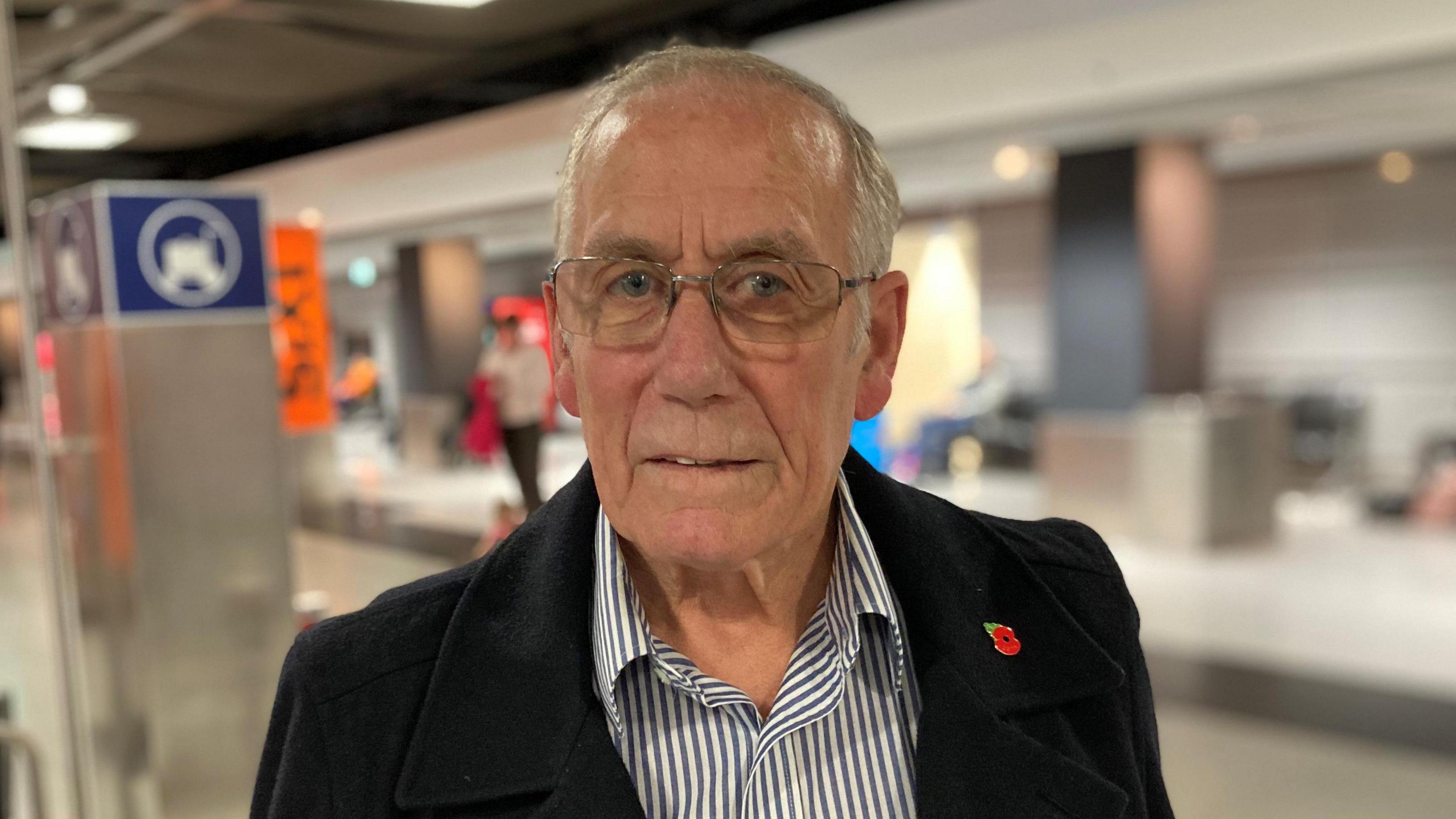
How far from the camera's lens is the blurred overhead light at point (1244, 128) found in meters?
8.75

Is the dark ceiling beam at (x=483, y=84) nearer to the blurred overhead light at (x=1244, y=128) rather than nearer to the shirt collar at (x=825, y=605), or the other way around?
the shirt collar at (x=825, y=605)

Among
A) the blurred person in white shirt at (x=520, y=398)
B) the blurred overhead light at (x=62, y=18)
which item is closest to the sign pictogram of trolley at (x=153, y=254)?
the blurred overhead light at (x=62, y=18)

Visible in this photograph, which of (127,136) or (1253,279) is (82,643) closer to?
(127,136)

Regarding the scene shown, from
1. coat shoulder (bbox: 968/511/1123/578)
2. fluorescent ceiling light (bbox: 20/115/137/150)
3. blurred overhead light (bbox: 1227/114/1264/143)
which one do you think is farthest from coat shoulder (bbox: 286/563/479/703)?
blurred overhead light (bbox: 1227/114/1264/143)

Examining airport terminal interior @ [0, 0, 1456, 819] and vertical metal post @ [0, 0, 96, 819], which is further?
airport terminal interior @ [0, 0, 1456, 819]

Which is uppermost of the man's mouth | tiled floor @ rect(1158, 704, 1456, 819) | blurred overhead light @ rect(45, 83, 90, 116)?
blurred overhead light @ rect(45, 83, 90, 116)

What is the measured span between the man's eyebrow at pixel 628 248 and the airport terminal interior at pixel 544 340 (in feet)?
0.64

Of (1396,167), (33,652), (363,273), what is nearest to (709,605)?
(33,652)

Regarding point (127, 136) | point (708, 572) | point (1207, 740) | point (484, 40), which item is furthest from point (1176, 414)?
point (708, 572)

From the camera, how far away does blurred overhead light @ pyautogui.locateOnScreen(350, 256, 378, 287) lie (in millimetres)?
9116

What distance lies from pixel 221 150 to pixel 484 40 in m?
1.90

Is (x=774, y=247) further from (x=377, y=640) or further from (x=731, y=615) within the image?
(x=377, y=640)

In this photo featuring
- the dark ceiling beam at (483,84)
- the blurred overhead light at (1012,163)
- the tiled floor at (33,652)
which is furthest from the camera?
the blurred overhead light at (1012,163)

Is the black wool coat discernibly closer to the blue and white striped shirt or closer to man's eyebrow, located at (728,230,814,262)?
the blue and white striped shirt
